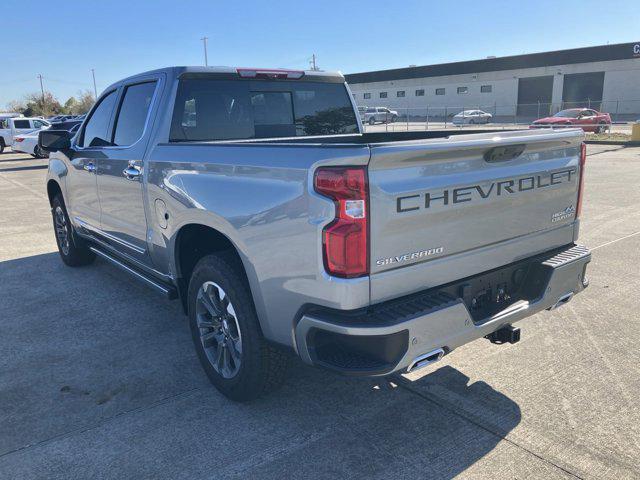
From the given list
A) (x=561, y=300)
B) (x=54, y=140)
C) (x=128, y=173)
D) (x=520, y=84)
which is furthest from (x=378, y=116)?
(x=561, y=300)

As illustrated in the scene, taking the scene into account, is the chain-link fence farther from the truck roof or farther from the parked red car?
the truck roof

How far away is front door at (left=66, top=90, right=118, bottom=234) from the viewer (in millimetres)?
4973

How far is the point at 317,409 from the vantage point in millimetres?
3326

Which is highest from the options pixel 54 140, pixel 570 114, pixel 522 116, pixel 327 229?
pixel 54 140

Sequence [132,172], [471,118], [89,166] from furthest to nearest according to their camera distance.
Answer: [471,118], [89,166], [132,172]

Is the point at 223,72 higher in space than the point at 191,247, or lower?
higher

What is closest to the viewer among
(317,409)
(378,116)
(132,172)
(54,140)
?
(317,409)

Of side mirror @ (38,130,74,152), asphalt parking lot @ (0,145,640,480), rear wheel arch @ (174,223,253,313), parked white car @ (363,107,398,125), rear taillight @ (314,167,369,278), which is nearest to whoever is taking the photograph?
rear taillight @ (314,167,369,278)

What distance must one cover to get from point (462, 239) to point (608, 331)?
2.20 m

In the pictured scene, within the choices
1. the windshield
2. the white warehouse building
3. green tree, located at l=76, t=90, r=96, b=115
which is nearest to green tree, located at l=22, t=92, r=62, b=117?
green tree, located at l=76, t=90, r=96, b=115

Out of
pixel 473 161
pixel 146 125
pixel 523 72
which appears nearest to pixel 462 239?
pixel 473 161

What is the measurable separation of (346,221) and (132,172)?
231 cm

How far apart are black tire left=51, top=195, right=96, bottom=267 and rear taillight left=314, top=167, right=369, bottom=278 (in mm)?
4451

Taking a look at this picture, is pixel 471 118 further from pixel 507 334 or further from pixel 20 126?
pixel 507 334
